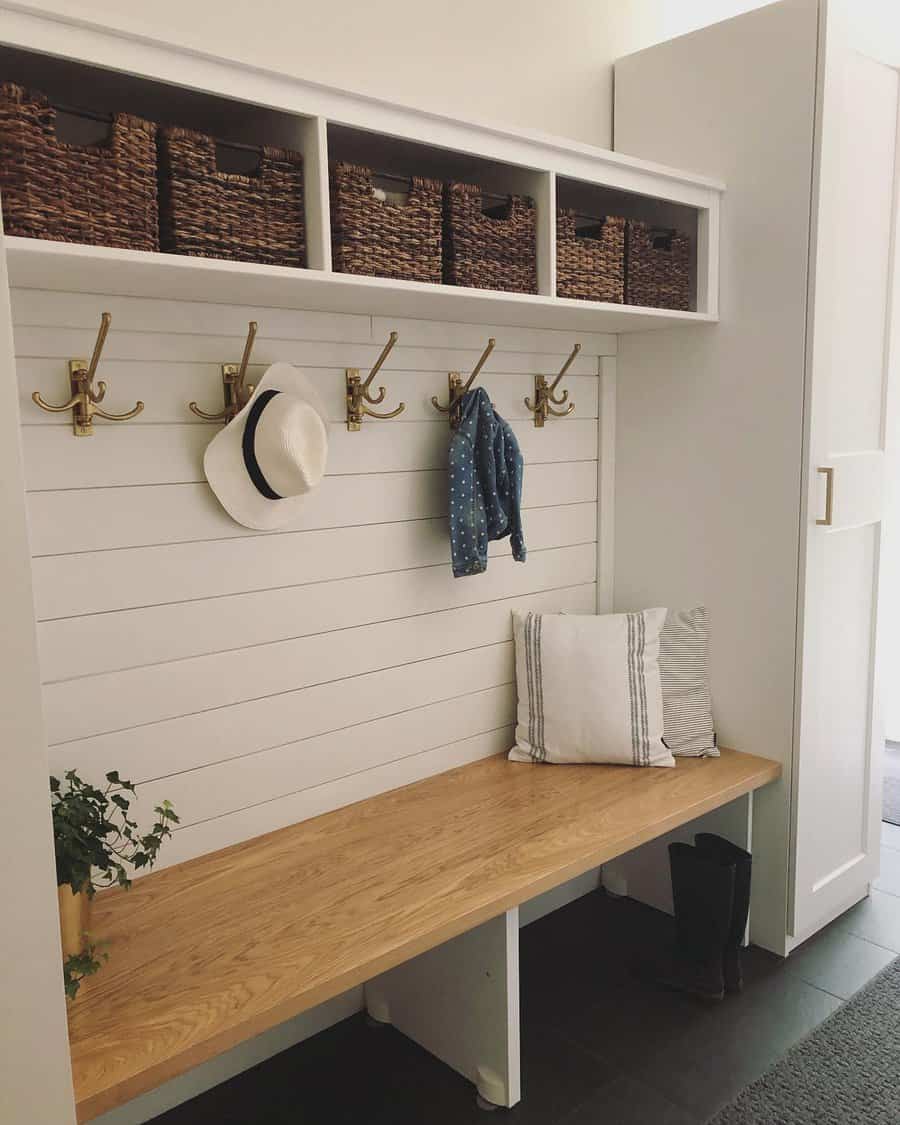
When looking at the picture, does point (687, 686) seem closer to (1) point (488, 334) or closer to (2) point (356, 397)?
(1) point (488, 334)

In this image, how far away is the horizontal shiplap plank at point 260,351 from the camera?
167cm

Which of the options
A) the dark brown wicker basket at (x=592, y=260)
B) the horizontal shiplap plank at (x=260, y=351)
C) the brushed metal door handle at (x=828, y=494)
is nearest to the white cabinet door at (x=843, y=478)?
the brushed metal door handle at (x=828, y=494)

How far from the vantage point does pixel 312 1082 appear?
6.79ft

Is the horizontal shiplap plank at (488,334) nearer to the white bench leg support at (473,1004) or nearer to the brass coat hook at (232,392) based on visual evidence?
the brass coat hook at (232,392)

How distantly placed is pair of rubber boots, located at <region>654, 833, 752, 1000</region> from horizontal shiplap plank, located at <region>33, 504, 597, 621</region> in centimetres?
89

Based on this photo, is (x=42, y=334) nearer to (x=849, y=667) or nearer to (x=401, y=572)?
(x=401, y=572)

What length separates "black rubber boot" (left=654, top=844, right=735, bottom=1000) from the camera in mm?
2299

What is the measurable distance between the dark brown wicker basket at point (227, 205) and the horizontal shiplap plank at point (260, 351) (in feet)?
0.87

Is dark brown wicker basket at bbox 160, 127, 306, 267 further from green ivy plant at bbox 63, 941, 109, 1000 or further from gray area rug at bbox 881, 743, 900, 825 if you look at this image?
gray area rug at bbox 881, 743, 900, 825

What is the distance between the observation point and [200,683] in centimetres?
192

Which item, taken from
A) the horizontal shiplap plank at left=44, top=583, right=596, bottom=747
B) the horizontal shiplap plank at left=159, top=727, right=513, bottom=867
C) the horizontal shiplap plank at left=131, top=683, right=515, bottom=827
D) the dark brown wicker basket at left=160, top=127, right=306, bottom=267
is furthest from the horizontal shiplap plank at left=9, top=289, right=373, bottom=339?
the horizontal shiplap plank at left=159, top=727, right=513, bottom=867

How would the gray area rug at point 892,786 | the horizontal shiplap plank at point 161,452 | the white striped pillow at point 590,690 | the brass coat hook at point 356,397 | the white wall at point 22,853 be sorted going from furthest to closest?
the gray area rug at point 892,786, the white striped pillow at point 590,690, the brass coat hook at point 356,397, the horizontal shiplap plank at point 161,452, the white wall at point 22,853

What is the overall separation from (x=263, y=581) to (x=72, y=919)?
0.72 metres

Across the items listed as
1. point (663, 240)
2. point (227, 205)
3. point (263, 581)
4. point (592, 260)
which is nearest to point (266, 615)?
point (263, 581)
